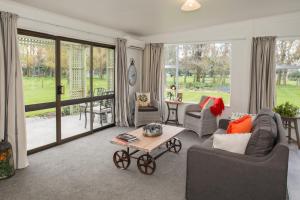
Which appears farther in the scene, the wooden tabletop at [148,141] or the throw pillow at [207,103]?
the throw pillow at [207,103]

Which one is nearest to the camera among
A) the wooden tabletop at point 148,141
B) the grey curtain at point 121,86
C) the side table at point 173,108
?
the wooden tabletop at point 148,141

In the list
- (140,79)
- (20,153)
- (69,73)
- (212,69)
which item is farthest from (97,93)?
(212,69)

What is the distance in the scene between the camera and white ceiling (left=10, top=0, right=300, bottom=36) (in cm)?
356

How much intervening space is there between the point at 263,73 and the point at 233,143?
3.10 m

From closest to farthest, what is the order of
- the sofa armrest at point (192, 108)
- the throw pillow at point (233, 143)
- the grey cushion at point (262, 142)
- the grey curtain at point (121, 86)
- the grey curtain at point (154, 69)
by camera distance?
the grey cushion at point (262, 142) < the throw pillow at point (233, 143) < the sofa armrest at point (192, 108) < the grey curtain at point (121, 86) < the grey curtain at point (154, 69)

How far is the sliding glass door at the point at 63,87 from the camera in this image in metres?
3.73

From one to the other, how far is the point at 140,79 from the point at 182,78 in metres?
1.15

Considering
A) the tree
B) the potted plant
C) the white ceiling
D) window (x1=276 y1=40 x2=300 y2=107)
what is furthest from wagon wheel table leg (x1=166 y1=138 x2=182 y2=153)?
the tree

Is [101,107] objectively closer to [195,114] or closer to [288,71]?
[195,114]

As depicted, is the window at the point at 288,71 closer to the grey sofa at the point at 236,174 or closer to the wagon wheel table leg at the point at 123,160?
the grey sofa at the point at 236,174

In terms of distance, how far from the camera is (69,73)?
14.3ft

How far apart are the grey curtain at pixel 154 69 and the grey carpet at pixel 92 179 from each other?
8.20ft

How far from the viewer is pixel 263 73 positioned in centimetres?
473

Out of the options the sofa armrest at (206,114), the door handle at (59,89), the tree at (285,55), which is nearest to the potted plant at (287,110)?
the tree at (285,55)
